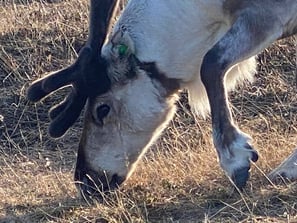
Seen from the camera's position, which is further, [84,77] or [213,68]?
[84,77]

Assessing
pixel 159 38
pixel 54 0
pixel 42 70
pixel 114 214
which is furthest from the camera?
pixel 54 0

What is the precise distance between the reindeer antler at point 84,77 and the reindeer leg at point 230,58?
0.71m

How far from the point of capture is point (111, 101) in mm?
5633

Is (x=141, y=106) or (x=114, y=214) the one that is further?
(x=141, y=106)

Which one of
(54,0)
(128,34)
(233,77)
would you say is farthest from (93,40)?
(54,0)

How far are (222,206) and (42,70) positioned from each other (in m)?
3.64

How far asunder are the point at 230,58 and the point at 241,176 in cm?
61

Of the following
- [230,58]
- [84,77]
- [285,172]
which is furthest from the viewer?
[84,77]

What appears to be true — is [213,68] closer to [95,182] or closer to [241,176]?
[241,176]

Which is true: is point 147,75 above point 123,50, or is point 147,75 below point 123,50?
below

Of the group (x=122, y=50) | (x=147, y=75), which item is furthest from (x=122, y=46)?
(x=147, y=75)

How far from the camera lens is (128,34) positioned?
555 cm

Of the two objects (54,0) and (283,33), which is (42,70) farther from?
(283,33)

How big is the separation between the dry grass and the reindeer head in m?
0.15
